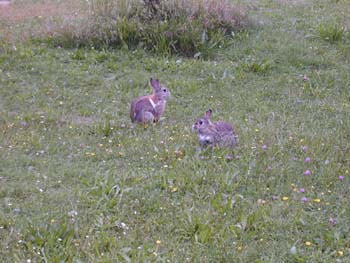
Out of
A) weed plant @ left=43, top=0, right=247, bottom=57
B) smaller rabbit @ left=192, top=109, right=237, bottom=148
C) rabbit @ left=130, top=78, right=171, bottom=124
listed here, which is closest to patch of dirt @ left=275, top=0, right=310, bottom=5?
weed plant @ left=43, top=0, right=247, bottom=57

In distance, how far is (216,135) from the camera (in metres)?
6.86

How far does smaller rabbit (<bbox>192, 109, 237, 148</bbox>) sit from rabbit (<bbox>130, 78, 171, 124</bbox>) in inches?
36.5

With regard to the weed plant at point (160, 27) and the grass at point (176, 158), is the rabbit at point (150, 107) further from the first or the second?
the weed plant at point (160, 27)

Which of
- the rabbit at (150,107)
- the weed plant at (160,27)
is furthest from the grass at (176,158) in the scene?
the weed plant at (160,27)

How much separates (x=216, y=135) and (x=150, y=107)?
118cm

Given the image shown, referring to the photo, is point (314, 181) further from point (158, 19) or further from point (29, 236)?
point (158, 19)

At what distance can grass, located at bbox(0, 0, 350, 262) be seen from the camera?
5055mm

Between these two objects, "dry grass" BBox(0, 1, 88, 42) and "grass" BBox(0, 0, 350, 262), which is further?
"dry grass" BBox(0, 1, 88, 42)

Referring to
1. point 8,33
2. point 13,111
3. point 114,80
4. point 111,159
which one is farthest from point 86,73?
point 111,159

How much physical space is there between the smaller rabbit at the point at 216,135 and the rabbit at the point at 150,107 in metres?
0.93

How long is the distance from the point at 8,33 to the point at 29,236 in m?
7.39

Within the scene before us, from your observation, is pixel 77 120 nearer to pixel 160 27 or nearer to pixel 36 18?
pixel 160 27

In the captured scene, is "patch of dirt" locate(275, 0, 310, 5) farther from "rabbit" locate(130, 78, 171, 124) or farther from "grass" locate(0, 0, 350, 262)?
"rabbit" locate(130, 78, 171, 124)

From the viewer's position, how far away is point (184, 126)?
779cm
